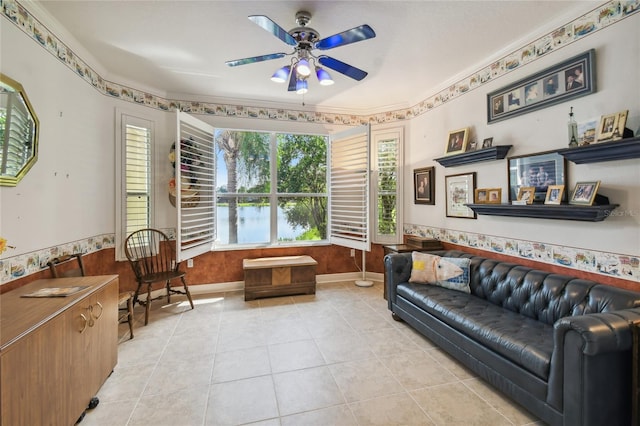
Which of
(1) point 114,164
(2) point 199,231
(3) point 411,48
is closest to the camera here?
(3) point 411,48

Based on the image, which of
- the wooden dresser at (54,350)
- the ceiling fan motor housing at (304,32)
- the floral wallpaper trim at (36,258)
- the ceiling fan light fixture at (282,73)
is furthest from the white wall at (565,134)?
the floral wallpaper trim at (36,258)

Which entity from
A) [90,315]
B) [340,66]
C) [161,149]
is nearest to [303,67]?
[340,66]

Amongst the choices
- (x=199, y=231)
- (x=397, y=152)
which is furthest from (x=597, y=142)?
(x=199, y=231)

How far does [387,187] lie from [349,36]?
113 inches

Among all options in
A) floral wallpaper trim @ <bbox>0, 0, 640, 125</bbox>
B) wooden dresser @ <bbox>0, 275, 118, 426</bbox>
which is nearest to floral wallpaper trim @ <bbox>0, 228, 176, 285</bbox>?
wooden dresser @ <bbox>0, 275, 118, 426</bbox>

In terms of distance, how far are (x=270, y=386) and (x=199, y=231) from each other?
233 cm

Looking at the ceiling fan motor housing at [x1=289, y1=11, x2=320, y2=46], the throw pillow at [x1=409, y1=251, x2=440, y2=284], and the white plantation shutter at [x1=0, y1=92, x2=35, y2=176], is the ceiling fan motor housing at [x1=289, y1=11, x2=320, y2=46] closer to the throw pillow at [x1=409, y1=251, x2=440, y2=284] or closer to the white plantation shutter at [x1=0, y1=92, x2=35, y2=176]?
the white plantation shutter at [x1=0, y1=92, x2=35, y2=176]

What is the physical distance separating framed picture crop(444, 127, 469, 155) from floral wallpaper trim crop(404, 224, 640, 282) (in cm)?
99

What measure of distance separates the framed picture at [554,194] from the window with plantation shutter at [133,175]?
4374 mm

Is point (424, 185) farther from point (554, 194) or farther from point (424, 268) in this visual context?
point (554, 194)

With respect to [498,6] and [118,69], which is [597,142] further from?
[118,69]

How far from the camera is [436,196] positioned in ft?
12.9

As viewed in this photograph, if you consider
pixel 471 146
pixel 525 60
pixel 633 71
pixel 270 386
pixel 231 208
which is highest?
pixel 525 60

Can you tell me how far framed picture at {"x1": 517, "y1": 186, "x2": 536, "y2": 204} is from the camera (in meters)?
2.53
